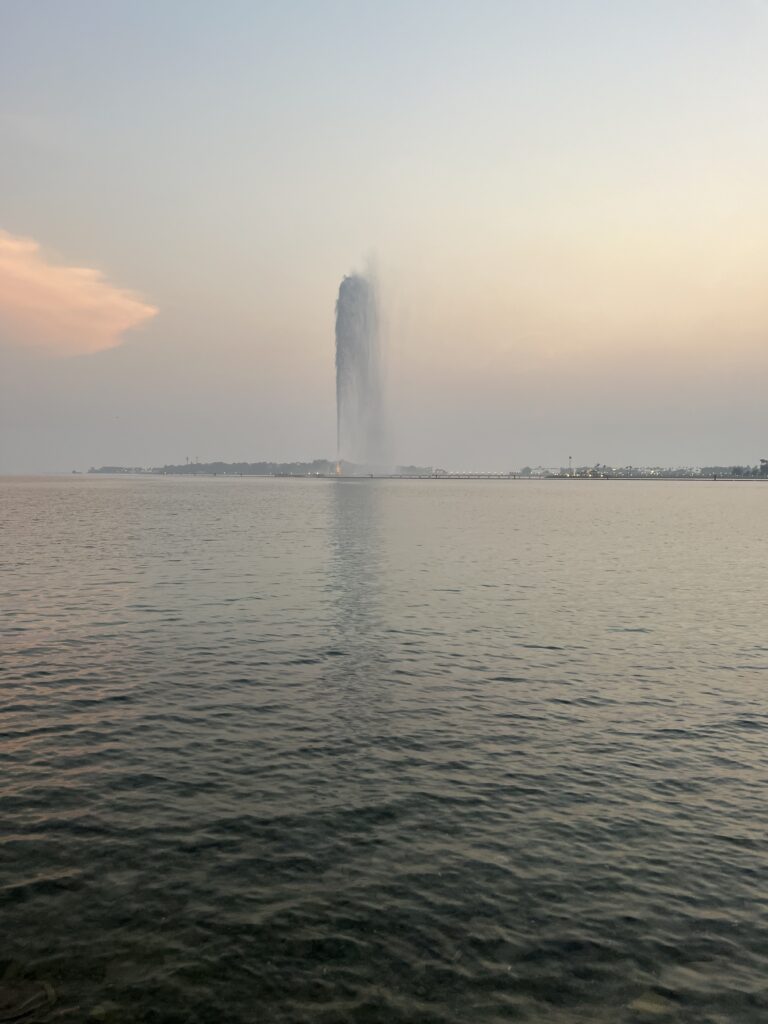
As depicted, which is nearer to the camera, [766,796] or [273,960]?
[273,960]

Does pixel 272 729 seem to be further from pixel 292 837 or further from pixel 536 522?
pixel 536 522

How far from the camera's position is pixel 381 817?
1691 cm

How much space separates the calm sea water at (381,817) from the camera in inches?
455

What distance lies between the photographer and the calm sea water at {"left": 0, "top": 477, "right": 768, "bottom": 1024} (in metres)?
Result: 11.6

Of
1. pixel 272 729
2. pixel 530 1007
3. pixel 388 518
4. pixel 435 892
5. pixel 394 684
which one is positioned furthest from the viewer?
pixel 388 518

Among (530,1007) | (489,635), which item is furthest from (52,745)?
(489,635)

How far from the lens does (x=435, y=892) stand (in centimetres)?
1388

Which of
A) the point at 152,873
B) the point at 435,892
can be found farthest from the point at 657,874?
the point at 152,873

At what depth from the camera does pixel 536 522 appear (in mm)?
127375

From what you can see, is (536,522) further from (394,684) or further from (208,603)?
(394,684)

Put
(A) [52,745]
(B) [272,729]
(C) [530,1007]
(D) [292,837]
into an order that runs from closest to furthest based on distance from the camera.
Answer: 1. (C) [530,1007]
2. (D) [292,837]
3. (A) [52,745]
4. (B) [272,729]

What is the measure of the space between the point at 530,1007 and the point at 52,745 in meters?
15.3

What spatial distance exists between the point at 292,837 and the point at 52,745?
9.08m

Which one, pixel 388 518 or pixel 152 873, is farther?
pixel 388 518
